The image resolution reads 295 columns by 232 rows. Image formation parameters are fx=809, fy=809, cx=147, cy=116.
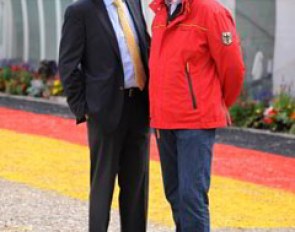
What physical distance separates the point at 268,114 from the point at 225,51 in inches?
318

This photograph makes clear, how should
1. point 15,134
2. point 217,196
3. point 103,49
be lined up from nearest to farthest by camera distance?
1. point 103,49
2. point 217,196
3. point 15,134

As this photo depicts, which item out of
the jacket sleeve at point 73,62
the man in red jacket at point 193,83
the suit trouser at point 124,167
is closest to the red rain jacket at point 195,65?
the man in red jacket at point 193,83

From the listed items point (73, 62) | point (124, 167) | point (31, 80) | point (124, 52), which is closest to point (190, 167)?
point (124, 167)

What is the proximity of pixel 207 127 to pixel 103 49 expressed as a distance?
858 millimetres

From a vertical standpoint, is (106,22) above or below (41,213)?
above

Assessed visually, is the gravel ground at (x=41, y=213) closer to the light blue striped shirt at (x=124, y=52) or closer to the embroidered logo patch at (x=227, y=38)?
the light blue striped shirt at (x=124, y=52)


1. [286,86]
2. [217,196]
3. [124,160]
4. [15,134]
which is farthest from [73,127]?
[124,160]

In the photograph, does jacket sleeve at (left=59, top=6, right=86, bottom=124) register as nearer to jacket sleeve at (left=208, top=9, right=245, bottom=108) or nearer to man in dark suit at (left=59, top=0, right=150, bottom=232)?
man in dark suit at (left=59, top=0, right=150, bottom=232)

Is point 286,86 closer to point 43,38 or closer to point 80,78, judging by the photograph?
point 43,38

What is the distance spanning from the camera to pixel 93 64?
506 centimetres

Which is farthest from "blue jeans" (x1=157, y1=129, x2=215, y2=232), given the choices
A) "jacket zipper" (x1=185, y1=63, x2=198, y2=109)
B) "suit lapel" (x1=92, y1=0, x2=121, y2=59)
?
"suit lapel" (x1=92, y1=0, x2=121, y2=59)

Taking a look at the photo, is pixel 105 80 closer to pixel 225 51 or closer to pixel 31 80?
pixel 225 51

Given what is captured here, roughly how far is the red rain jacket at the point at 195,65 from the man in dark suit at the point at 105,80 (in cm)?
35

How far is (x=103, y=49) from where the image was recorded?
5031 millimetres
